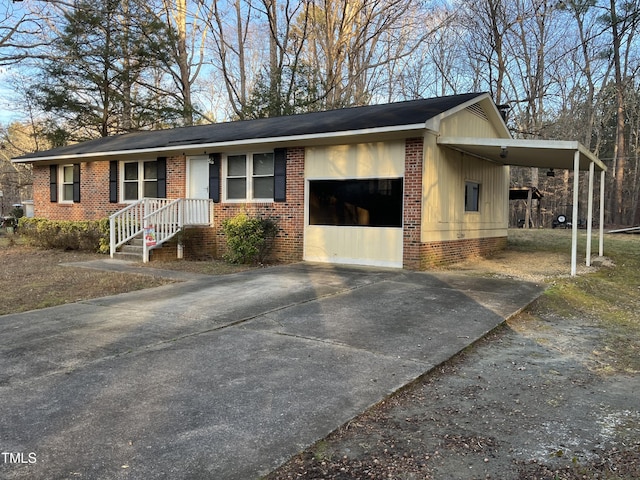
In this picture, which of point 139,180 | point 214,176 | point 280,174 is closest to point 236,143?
point 280,174

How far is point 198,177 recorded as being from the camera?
13.2 metres

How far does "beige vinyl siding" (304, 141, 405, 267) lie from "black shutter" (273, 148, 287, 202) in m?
0.59

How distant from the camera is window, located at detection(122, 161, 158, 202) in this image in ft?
46.4

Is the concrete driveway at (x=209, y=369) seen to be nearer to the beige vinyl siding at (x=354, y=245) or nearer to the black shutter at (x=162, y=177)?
the beige vinyl siding at (x=354, y=245)

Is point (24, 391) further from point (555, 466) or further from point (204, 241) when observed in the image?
point (204, 241)

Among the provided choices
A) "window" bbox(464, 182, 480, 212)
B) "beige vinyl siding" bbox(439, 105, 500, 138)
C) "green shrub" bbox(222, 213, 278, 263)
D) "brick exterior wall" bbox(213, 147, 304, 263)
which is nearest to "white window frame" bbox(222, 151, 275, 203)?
"brick exterior wall" bbox(213, 147, 304, 263)

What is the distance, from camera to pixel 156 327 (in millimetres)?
5508

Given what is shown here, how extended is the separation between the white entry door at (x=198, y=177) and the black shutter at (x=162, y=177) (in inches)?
32.2

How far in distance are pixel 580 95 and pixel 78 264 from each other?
3139 centimetres

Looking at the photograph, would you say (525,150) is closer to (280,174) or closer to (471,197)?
(471,197)

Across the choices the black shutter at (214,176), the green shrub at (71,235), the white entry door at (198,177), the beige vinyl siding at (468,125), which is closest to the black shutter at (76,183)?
the green shrub at (71,235)

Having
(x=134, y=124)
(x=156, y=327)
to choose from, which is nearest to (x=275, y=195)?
(x=156, y=327)

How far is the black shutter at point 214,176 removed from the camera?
1264cm

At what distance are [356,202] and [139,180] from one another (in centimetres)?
720
